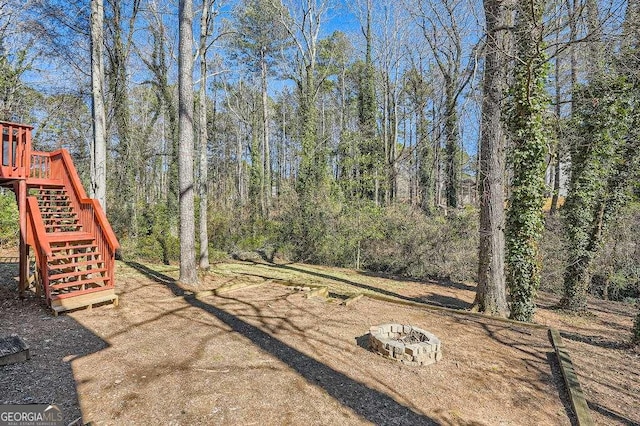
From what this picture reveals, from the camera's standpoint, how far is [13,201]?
11.0 metres

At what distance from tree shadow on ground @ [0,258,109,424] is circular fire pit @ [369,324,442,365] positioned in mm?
3138

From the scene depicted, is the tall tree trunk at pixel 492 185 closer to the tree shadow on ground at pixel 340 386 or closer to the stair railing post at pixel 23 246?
the tree shadow on ground at pixel 340 386

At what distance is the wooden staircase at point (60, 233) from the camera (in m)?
4.93

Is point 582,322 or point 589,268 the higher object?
point 589,268

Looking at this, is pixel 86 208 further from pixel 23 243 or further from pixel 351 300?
pixel 351 300

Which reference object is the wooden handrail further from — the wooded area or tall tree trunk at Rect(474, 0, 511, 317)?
tall tree trunk at Rect(474, 0, 511, 317)

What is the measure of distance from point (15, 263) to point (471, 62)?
11.8 m

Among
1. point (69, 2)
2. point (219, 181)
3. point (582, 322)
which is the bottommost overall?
point (582, 322)

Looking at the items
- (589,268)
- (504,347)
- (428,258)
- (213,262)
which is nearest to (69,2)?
(213,262)

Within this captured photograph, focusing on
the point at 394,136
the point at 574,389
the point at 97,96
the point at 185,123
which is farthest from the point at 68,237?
the point at 394,136

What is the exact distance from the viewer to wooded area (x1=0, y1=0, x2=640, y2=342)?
622 centimetres

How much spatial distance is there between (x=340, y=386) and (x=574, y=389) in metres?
2.57

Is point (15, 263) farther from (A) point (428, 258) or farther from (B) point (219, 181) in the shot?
(B) point (219, 181)

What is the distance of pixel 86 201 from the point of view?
5.70 metres
